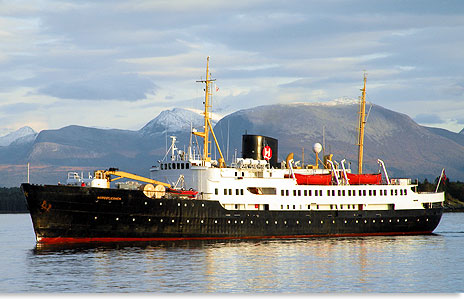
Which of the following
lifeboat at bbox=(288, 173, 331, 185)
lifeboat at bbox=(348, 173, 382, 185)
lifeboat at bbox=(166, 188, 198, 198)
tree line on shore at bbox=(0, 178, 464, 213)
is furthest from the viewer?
tree line on shore at bbox=(0, 178, 464, 213)

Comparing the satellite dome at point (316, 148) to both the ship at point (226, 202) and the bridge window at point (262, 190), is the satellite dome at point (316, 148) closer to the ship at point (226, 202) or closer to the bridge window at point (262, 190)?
the ship at point (226, 202)

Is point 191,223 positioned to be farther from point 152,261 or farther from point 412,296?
point 412,296

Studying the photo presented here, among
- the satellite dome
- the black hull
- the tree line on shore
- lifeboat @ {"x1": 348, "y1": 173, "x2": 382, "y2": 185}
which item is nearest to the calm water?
the black hull

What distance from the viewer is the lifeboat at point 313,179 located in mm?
59219

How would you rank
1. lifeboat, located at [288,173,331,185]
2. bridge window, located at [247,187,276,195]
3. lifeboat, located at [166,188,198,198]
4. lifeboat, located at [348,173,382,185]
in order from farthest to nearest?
lifeboat, located at [348,173,382,185] → lifeboat, located at [288,173,331,185] → bridge window, located at [247,187,276,195] → lifeboat, located at [166,188,198,198]

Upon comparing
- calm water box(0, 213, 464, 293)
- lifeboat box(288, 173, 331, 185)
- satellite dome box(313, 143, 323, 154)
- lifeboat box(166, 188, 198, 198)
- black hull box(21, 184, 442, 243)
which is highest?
satellite dome box(313, 143, 323, 154)

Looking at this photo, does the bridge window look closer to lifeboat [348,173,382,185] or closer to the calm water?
the calm water

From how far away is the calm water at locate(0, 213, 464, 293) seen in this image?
3481 centimetres

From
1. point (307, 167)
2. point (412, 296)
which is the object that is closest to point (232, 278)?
point (412, 296)

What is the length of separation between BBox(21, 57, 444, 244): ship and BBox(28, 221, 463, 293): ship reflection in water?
139 centimetres

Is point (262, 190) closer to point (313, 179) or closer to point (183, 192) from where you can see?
point (313, 179)

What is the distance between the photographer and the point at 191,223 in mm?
53344

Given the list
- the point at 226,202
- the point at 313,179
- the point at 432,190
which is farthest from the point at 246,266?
the point at 432,190

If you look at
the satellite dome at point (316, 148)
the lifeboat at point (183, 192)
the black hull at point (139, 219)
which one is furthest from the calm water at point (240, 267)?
the satellite dome at point (316, 148)
